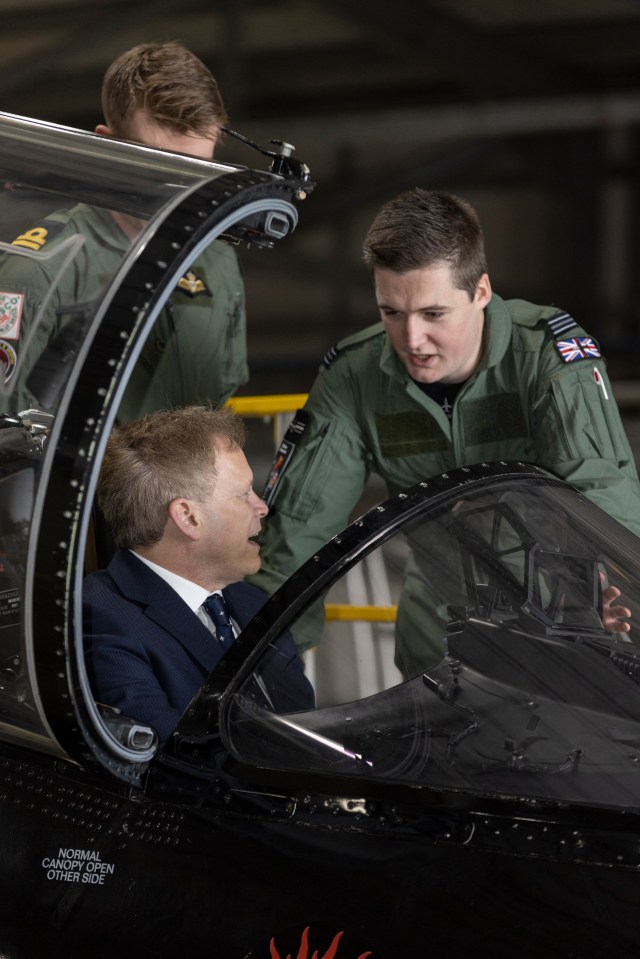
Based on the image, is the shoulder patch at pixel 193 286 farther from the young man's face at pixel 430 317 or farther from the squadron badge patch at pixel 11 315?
the squadron badge patch at pixel 11 315

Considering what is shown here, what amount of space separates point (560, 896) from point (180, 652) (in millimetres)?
689

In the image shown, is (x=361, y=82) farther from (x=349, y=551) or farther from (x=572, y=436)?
(x=349, y=551)

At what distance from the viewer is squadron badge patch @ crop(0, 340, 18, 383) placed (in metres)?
1.48

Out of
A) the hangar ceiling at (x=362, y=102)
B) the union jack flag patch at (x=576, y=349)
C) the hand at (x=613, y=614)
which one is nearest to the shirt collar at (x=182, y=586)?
the hand at (x=613, y=614)

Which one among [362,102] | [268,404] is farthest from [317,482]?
[362,102]

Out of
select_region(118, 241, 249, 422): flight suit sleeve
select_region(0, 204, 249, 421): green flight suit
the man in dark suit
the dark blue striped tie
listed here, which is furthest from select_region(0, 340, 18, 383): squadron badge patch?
select_region(118, 241, 249, 422): flight suit sleeve

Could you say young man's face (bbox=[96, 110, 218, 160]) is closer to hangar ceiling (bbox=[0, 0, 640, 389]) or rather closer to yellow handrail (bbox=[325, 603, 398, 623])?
yellow handrail (bbox=[325, 603, 398, 623])

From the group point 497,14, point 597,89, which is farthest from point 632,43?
point 497,14

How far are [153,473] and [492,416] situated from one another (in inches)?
33.4

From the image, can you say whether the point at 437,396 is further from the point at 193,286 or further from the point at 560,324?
the point at 193,286

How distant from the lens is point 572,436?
2.21 meters

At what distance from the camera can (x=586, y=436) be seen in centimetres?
222

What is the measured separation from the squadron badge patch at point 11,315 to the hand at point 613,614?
89 centimetres

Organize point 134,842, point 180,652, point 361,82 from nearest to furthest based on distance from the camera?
1. point 134,842
2. point 180,652
3. point 361,82
